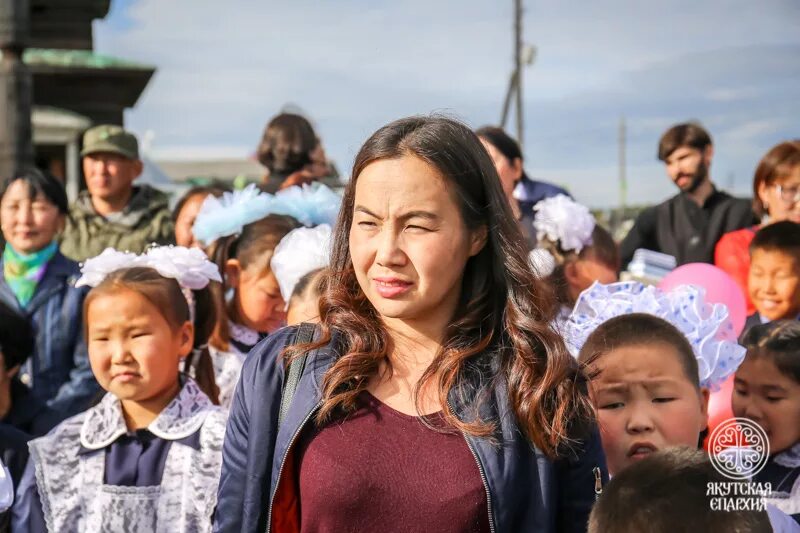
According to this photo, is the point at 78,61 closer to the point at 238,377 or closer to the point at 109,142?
the point at 109,142

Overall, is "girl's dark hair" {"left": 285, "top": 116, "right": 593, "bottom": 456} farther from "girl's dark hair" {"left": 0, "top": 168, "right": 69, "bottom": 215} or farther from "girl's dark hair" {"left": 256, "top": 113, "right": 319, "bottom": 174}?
"girl's dark hair" {"left": 256, "top": 113, "right": 319, "bottom": 174}

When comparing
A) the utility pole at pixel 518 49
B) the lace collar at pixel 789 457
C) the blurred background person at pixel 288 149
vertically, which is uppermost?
the utility pole at pixel 518 49

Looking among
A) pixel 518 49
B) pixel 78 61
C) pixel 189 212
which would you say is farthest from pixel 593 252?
A: pixel 518 49

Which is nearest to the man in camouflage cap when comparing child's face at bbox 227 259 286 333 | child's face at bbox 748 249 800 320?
child's face at bbox 227 259 286 333

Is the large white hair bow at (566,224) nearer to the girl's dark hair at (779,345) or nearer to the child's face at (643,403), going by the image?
the girl's dark hair at (779,345)

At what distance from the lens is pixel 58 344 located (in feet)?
14.5

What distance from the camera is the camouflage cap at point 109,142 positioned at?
526 cm

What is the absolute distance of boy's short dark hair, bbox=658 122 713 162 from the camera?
207 inches

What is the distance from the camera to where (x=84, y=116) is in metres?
11.8

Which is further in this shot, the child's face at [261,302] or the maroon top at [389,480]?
the child's face at [261,302]

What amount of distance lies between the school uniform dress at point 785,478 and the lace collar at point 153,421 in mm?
1612

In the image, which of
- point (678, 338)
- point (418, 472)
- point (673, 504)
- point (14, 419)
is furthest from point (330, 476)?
point (14, 419)
